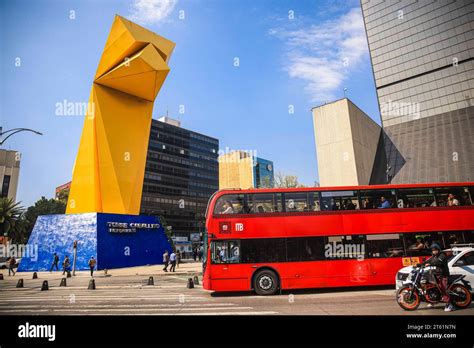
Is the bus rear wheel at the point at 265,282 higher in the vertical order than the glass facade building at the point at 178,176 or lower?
lower

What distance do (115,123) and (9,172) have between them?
193ft

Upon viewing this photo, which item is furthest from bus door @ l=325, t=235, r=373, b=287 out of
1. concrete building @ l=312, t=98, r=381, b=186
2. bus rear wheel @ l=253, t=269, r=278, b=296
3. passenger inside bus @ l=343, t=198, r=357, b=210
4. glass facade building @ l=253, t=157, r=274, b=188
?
glass facade building @ l=253, t=157, r=274, b=188

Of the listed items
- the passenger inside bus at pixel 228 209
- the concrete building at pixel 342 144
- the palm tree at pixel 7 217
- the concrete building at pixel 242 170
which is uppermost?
the concrete building at pixel 242 170

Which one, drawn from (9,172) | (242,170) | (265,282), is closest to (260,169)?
(242,170)

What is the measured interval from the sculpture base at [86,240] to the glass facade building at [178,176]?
5457 centimetres

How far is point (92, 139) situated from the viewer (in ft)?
94.7

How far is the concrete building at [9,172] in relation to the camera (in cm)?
6861

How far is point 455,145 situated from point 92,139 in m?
43.2

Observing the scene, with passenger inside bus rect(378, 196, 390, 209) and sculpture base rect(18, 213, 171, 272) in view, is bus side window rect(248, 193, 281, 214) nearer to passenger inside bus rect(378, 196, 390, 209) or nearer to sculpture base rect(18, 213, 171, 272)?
passenger inside bus rect(378, 196, 390, 209)

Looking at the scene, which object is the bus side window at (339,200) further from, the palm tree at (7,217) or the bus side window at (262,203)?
the palm tree at (7,217)

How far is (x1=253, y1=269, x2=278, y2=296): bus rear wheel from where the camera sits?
1130cm

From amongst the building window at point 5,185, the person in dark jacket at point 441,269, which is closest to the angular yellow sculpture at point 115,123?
the person in dark jacket at point 441,269

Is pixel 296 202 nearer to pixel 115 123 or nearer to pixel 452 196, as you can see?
pixel 452 196

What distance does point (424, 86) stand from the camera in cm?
4412
